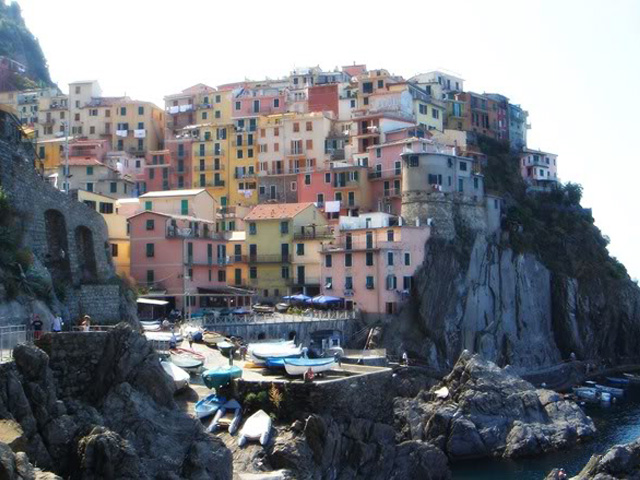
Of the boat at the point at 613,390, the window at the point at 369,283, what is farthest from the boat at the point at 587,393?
the window at the point at 369,283

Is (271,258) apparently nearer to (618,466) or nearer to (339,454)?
(339,454)

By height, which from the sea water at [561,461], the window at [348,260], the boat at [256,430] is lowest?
the sea water at [561,461]

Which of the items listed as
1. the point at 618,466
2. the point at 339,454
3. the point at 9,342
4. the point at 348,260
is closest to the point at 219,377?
the point at 339,454

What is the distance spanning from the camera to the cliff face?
67812 mm

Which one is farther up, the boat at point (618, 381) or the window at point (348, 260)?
Result: the window at point (348, 260)

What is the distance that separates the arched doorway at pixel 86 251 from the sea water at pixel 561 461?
20.2 metres

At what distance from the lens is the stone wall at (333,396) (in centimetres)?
3388

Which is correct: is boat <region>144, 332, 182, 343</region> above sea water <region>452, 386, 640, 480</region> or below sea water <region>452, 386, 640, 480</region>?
above

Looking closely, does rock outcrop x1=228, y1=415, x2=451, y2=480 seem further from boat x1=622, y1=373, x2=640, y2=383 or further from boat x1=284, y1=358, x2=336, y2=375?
boat x1=622, y1=373, x2=640, y2=383

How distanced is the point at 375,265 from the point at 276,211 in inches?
449

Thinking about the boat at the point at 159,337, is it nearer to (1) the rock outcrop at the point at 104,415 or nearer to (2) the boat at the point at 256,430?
(2) the boat at the point at 256,430

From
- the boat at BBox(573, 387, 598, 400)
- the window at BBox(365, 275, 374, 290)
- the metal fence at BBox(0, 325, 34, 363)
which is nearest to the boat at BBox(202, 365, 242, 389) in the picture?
the metal fence at BBox(0, 325, 34, 363)

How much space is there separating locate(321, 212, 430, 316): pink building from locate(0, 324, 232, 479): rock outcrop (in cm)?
4020

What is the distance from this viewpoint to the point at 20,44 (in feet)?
441
